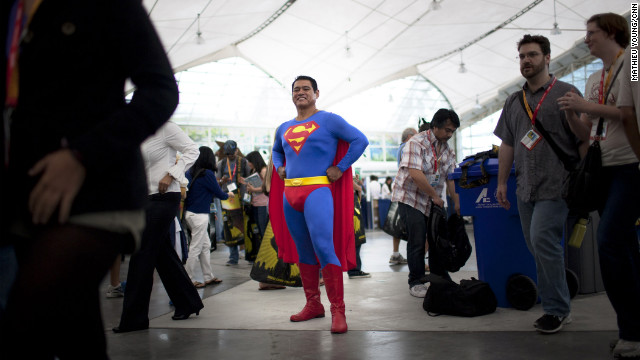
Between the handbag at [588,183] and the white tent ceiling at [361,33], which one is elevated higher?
the white tent ceiling at [361,33]

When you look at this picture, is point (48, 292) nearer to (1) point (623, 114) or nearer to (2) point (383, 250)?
(1) point (623, 114)

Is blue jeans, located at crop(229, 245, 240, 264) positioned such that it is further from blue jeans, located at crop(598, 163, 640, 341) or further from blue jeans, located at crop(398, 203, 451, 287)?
blue jeans, located at crop(598, 163, 640, 341)

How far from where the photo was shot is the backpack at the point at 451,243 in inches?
182

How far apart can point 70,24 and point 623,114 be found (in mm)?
2439

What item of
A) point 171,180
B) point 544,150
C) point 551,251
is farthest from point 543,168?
point 171,180

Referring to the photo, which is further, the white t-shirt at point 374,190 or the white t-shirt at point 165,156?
the white t-shirt at point 374,190

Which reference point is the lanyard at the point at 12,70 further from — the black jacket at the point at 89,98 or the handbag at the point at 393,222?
the handbag at the point at 393,222

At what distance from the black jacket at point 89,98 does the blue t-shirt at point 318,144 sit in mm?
2702

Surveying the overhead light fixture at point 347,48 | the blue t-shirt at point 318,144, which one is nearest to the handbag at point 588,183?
the blue t-shirt at point 318,144

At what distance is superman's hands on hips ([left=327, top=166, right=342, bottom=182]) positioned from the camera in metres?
3.95

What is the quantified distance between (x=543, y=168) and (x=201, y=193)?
3966mm

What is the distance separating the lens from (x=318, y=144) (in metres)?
3.98

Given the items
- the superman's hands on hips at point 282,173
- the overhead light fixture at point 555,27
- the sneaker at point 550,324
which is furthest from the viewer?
the overhead light fixture at point 555,27

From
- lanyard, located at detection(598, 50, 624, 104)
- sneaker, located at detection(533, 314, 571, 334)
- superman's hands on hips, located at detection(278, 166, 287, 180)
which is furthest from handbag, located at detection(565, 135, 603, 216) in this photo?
superman's hands on hips, located at detection(278, 166, 287, 180)
